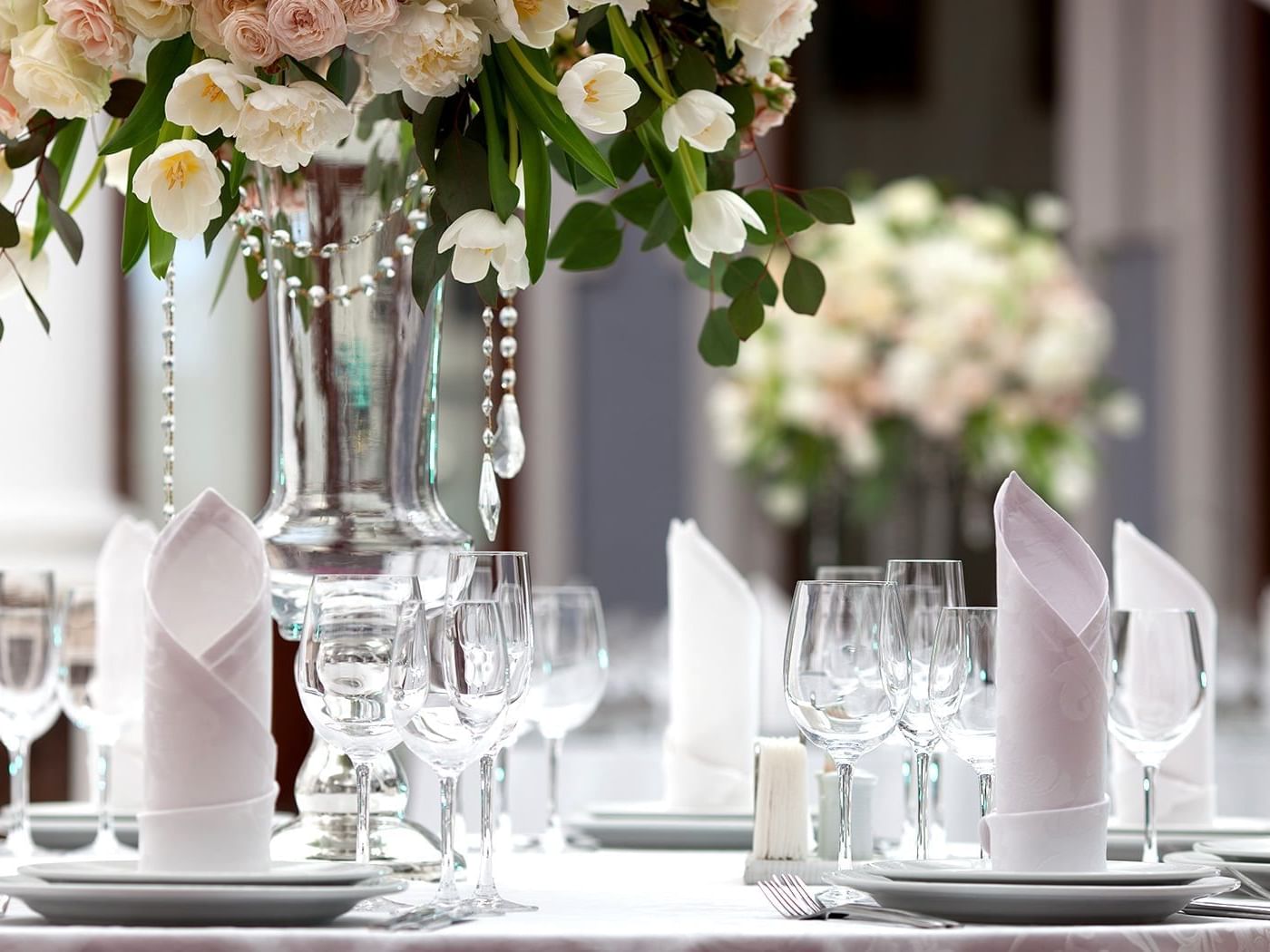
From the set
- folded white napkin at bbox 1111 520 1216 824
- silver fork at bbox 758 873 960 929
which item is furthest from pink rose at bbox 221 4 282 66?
folded white napkin at bbox 1111 520 1216 824

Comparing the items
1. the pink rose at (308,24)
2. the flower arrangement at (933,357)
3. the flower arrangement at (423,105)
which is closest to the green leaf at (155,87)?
the flower arrangement at (423,105)

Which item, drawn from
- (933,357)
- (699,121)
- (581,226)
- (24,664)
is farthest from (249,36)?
(933,357)

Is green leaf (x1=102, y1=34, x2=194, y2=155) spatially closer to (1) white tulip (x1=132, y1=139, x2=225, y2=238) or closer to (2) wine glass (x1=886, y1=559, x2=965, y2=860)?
(1) white tulip (x1=132, y1=139, x2=225, y2=238)

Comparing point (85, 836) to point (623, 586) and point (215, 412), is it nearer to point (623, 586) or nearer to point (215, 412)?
point (215, 412)

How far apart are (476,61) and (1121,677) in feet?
2.37

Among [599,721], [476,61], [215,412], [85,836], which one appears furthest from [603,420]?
[476,61]

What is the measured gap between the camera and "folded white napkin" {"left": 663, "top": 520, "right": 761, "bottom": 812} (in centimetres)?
196

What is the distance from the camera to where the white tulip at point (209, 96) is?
1.38m

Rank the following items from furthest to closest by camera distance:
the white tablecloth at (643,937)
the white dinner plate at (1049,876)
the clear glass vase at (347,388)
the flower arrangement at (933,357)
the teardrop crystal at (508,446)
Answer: the flower arrangement at (933,357), the teardrop crystal at (508,446), the clear glass vase at (347,388), the white dinner plate at (1049,876), the white tablecloth at (643,937)

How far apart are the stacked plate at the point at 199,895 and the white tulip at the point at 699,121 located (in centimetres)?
61

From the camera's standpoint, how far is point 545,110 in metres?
1.46

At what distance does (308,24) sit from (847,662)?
61cm

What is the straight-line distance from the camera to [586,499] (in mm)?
6281

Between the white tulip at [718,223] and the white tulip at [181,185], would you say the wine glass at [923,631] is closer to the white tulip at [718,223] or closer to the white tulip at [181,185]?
the white tulip at [718,223]
